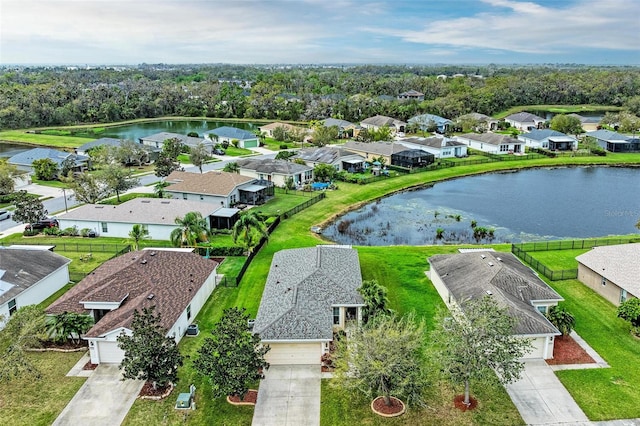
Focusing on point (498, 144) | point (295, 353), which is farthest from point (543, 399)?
point (498, 144)

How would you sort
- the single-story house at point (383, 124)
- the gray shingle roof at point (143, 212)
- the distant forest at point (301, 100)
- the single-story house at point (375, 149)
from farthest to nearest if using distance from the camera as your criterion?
the distant forest at point (301, 100) < the single-story house at point (383, 124) < the single-story house at point (375, 149) < the gray shingle roof at point (143, 212)

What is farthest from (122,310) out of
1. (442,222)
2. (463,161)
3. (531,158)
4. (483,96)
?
(483,96)

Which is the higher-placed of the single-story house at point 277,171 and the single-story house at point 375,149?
the single-story house at point 375,149

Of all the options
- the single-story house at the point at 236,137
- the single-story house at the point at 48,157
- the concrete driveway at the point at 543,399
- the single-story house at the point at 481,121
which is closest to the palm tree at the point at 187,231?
the concrete driveway at the point at 543,399

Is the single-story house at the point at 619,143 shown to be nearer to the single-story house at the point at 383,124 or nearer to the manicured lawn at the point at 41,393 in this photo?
the single-story house at the point at 383,124

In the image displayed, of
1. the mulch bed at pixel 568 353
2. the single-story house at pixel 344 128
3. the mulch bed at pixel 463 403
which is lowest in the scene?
the mulch bed at pixel 463 403

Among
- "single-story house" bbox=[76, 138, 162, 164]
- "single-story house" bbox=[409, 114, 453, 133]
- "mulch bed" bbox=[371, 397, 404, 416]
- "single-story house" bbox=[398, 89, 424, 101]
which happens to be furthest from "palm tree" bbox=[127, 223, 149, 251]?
"single-story house" bbox=[398, 89, 424, 101]
